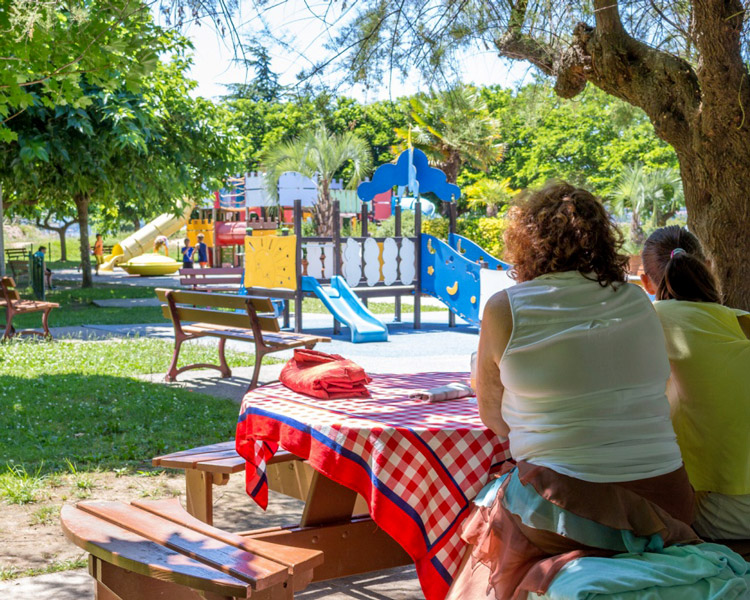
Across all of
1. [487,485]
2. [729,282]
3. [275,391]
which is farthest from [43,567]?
[729,282]

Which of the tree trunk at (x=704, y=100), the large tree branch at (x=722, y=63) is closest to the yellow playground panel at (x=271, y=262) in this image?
the tree trunk at (x=704, y=100)

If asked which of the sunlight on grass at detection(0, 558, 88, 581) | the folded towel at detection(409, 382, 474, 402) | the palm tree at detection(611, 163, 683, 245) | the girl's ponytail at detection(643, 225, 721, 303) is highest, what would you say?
the palm tree at detection(611, 163, 683, 245)

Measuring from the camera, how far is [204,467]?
3648 millimetres

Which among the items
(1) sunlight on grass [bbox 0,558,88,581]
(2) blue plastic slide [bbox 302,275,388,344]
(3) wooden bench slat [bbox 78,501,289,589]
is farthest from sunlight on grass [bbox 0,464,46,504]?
(2) blue plastic slide [bbox 302,275,388,344]

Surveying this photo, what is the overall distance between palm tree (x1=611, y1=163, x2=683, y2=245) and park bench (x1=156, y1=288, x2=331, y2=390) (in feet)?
93.8

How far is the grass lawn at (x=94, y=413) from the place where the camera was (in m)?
5.96

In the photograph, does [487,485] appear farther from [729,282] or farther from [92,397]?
[92,397]

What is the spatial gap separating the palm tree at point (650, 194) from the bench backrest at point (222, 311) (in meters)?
28.6

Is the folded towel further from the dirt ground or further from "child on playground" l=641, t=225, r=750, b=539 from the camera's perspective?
the dirt ground

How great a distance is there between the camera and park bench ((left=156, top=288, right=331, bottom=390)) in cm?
832

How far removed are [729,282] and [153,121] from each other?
1555 centimetres

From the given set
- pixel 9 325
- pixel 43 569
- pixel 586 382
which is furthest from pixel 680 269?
pixel 9 325

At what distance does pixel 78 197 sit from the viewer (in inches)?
920

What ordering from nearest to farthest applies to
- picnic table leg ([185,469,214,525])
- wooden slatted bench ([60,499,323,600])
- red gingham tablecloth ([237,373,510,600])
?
wooden slatted bench ([60,499,323,600])
red gingham tablecloth ([237,373,510,600])
picnic table leg ([185,469,214,525])
